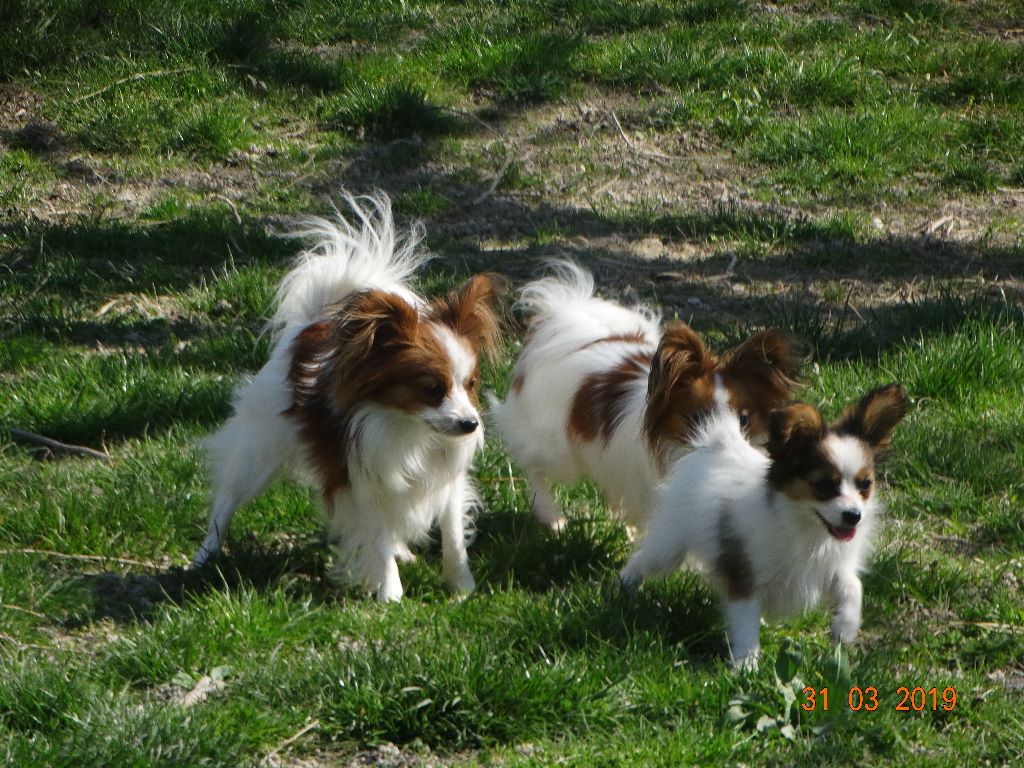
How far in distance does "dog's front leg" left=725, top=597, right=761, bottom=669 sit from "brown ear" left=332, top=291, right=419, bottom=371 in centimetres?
139

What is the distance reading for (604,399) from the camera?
5.20m

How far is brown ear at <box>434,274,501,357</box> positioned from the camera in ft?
15.8

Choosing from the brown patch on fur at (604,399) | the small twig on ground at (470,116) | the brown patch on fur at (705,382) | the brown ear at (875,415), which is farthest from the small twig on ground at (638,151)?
the brown ear at (875,415)

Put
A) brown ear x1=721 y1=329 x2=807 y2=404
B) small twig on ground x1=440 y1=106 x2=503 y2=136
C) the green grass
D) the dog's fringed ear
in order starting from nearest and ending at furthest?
the green grass < the dog's fringed ear < brown ear x1=721 y1=329 x2=807 y2=404 < small twig on ground x1=440 y1=106 x2=503 y2=136

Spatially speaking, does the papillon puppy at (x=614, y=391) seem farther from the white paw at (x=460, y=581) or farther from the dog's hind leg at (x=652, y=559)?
the white paw at (x=460, y=581)

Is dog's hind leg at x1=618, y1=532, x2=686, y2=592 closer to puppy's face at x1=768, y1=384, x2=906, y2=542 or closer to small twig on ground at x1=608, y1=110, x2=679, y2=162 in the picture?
puppy's face at x1=768, y1=384, x2=906, y2=542

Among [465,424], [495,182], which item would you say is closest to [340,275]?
[465,424]

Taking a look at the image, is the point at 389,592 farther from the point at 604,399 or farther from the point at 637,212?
the point at 637,212

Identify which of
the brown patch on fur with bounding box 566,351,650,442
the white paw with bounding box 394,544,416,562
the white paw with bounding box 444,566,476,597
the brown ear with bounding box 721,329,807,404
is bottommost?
the white paw with bounding box 394,544,416,562

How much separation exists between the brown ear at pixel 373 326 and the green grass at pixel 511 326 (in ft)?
2.72

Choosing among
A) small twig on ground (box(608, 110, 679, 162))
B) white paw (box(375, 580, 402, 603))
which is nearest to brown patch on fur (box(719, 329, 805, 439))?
white paw (box(375, 580, 402, 603))

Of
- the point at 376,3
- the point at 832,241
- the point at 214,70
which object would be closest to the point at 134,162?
the point at 214,70

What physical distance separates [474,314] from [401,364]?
390mm
